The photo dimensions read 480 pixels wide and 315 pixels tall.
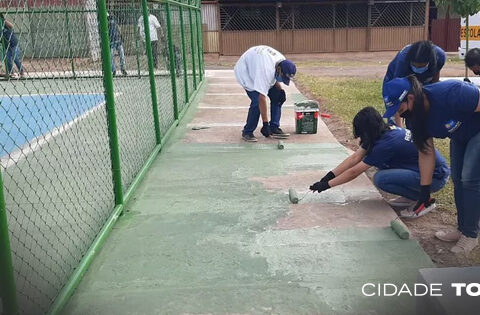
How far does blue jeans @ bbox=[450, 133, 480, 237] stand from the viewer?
3.38m

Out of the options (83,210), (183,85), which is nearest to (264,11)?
(183,85)

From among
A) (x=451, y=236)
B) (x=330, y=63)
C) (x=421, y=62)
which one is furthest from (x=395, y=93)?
(x=330, y=63)

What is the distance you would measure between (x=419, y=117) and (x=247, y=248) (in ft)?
4.88

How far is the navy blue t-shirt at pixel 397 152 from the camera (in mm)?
4148

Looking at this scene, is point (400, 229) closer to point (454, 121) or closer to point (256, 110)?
point (454, 121)

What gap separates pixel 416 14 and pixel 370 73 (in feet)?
27.5

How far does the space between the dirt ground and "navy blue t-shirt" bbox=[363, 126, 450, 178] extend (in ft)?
1.36

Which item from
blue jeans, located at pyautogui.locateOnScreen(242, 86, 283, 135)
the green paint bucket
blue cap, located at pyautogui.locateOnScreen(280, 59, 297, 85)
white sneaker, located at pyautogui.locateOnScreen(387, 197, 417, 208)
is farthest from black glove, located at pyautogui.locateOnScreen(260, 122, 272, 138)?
white sneaker, located at pyautogui.locateOnScreen(387, 197, 417, 208)

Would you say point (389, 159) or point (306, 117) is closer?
point (389, 159)

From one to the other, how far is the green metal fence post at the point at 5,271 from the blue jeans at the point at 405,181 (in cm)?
295

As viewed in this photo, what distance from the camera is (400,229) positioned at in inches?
149

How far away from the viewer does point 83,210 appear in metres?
4.36

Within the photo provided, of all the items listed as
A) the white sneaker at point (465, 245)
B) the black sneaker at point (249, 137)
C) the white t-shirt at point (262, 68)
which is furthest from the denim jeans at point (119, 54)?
the white sneaker at point (465, 245)

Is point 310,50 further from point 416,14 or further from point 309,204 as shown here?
point 309,204
